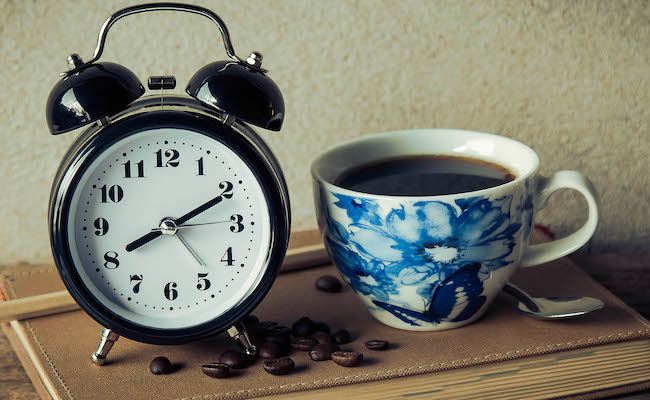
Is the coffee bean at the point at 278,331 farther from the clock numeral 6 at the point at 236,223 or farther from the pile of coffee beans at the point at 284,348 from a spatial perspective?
the clock numeral 6 at the point at 236,223

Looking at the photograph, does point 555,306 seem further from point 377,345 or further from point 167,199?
point 167,199

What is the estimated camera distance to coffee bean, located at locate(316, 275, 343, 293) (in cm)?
93

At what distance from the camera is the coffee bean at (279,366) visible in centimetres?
73

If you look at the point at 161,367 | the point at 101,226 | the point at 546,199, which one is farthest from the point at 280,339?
the point at 546,199

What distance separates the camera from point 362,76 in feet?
3.49

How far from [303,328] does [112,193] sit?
27 centimetres

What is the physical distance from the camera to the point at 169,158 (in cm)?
74

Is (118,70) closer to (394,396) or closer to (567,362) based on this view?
(394,396)

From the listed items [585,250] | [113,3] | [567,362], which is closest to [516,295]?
[567,362]

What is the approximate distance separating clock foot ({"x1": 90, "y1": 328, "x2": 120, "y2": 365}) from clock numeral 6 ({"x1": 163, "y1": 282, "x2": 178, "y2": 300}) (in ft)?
0.23

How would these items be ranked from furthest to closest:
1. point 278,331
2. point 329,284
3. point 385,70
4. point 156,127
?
point 385,70
point 329,284
point 278,331
point 156,127

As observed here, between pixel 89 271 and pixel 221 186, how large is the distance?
6.7 inches

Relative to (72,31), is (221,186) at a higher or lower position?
lower

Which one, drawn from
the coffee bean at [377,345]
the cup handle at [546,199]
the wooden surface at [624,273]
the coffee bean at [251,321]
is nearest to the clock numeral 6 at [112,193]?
the coffee bean at [251,321]
